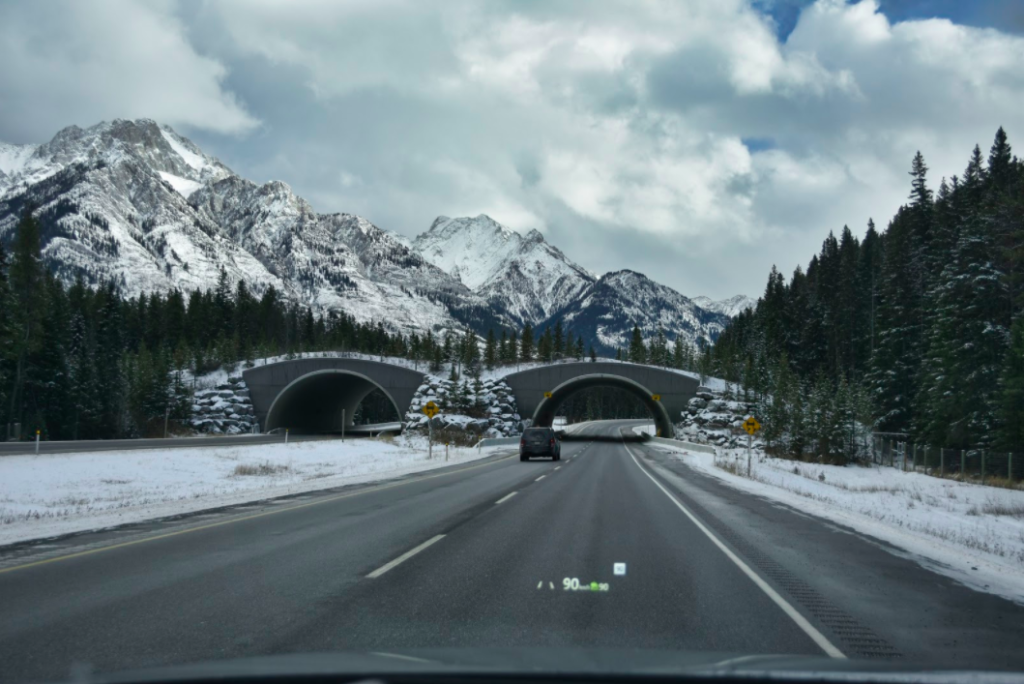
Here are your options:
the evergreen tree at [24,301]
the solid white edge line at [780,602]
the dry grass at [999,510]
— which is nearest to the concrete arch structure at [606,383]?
the evergreen tree at [24,301]

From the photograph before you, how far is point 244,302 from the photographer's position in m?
109

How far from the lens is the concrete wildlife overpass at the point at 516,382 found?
213 ft

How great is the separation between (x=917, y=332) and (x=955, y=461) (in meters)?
21.5

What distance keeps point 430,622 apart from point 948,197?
63.1 metres

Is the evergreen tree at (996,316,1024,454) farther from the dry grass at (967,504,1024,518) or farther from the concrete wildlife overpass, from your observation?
the concrete wildlife overpass

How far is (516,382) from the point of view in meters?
68.2

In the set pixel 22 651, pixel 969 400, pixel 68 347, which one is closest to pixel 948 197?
pixel 969 400

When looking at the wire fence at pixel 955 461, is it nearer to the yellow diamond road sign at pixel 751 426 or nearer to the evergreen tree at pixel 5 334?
the yellow diamond road sign at pixel 751 426

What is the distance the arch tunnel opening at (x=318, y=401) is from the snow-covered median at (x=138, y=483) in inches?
1341

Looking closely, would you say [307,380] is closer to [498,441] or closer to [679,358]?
[498,441]

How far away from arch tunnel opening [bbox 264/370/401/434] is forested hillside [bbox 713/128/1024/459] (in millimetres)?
40001

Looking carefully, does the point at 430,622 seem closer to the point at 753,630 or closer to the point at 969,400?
the point at 753,630

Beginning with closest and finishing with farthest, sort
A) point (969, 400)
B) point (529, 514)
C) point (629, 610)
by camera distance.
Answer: point (629, 610), point (529, 514), point (969, 400)

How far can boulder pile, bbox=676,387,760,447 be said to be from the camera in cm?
5884
